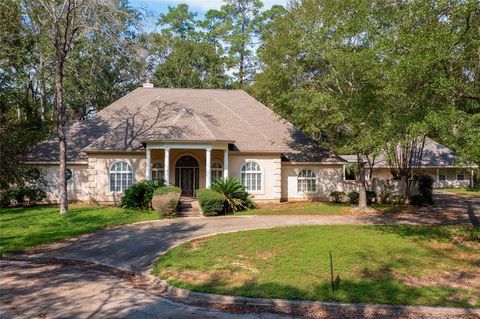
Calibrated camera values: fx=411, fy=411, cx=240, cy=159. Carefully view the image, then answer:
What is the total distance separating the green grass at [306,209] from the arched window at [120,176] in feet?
23.5

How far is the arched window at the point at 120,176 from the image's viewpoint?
76.3 ft

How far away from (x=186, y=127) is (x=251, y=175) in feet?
15.7

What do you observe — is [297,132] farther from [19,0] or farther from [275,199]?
[19,0]

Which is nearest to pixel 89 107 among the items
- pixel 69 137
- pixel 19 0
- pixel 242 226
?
pixel 69 137

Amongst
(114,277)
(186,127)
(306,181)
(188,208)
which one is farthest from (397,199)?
(114,277)

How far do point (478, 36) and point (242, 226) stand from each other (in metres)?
10.2

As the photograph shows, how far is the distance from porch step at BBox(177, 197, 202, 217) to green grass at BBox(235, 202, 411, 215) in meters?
2.10

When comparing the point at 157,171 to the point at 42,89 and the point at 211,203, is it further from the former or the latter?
the point at 42,89

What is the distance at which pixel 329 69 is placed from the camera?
21.5 m

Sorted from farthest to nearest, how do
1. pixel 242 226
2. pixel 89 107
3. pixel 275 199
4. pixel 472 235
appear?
1. pixel 89 107
2. pixel 275 199
3. pixel 242 226
4. pixel 472 235

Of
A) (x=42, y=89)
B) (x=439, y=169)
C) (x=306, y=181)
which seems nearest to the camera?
(x=306, y=181)

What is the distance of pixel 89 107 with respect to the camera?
43.2 metres

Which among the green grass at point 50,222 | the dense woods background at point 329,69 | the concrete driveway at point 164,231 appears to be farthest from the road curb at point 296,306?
the green grass at point 50,222

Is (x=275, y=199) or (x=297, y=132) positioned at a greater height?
(x=297, y=132)
